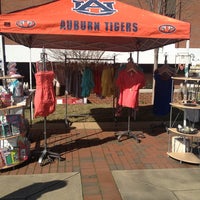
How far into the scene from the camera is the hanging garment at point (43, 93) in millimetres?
5375

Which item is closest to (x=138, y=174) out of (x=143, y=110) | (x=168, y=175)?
(x=168, y=175)

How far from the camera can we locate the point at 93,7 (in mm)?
5719

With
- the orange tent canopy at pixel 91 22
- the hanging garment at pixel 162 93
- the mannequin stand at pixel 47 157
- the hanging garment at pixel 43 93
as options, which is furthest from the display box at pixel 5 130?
the hanging garment at pixel 162 93

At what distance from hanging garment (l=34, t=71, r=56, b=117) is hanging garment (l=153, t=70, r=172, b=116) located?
12.5ft

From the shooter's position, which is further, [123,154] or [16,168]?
[123,154]

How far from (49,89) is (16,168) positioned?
5.41ft

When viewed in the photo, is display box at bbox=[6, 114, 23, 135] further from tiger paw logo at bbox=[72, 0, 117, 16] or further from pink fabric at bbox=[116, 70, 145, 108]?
pink fabric at bbox=[116, 70, 145, 108]

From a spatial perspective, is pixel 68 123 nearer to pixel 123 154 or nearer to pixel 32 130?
pixel 32 130

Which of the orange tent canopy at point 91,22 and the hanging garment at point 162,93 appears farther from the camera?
the hanging garment at point 162,93

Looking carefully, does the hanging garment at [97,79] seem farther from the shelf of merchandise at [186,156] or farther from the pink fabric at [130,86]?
the shelf of merchandise at [186,156]

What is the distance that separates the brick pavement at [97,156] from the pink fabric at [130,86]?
1.07m

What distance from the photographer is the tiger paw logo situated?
5621 mm

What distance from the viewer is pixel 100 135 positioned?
783cm

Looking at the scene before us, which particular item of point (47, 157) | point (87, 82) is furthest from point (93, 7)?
point (47, 157)
